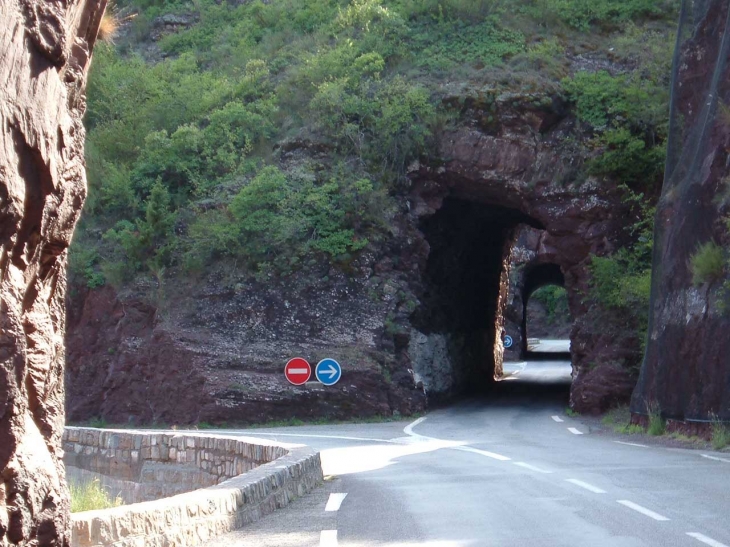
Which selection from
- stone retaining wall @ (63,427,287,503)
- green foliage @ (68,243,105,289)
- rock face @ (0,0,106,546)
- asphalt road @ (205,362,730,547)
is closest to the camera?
rock face @ (0,0,106,546)

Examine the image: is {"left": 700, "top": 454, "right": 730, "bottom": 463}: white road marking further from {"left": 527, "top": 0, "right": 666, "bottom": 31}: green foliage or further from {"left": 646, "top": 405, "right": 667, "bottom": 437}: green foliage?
{"left": 527, "top": 0, "right": 666, "bottom": 31}: green foliage

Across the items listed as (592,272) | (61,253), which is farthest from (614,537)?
(592,272)

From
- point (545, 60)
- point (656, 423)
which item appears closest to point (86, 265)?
point (545, 60)

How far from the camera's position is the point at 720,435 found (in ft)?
52.4

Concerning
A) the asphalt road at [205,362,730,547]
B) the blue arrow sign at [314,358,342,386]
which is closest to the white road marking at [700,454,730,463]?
the asphalt road at [205,362,730,547]

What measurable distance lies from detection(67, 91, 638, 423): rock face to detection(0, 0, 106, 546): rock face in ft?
65.6

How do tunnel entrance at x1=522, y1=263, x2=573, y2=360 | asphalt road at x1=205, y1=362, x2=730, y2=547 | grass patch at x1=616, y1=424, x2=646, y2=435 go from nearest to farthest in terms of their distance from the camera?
asphalt road at x1=205, y1=362, x2=730, y2=547, grass patch at x1=616, y1=424, x2=646, y2=435, tunnel entrance at x1=522, y1=263, x2=573, y2=360

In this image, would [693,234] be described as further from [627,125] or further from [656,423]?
[627,125]

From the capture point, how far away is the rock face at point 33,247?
477 cm

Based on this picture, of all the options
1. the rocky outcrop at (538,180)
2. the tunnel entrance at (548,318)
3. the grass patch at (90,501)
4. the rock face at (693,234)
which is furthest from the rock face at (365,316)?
the tunnel entrance at (548,318)

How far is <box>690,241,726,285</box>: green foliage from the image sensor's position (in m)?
18.6

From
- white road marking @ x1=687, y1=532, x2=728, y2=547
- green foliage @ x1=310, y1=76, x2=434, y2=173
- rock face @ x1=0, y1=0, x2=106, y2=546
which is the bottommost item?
white road marking @ x1=687, y1=532, x2=728, y2=547

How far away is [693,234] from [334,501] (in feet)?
42.8

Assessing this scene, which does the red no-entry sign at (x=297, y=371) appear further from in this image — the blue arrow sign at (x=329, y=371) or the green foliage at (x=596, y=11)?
the green foliage at (x=596, y=11)
